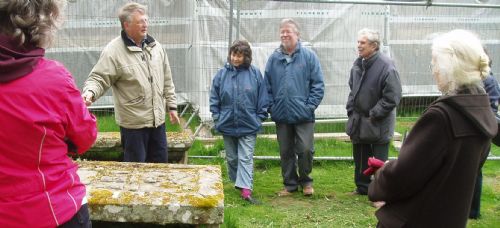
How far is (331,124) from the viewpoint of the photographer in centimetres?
802

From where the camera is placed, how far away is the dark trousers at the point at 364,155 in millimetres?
5738

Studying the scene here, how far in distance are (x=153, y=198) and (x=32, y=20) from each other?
58.8 inches

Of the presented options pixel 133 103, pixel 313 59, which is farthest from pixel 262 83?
pixel 133 103

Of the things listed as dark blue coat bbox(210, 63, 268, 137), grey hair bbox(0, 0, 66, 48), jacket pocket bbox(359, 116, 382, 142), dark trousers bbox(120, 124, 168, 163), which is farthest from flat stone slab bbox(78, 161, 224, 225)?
jacket pocket bbox(359, 116, 382, 142)

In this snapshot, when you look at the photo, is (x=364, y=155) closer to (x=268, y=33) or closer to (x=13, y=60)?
(x=268, y=33)

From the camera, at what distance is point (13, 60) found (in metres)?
2.12

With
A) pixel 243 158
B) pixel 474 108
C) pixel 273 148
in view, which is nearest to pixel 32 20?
pixel 474 108

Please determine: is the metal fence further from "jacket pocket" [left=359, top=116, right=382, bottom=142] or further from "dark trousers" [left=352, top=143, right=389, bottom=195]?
"jacket pocket" [left=359, top=116, right=382, bottom=142]

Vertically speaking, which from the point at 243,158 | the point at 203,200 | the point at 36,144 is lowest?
the point at 243,158

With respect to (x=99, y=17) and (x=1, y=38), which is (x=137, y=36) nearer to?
(x=1, y=38)

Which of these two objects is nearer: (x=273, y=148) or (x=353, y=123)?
(x=353, y=123)

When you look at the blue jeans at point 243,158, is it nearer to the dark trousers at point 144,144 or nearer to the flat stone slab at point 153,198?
the dark trousers at point 144,144

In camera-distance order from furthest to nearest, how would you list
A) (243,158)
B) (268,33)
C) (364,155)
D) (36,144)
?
(268,33) → (364,155) → (243,158) → (36,144)

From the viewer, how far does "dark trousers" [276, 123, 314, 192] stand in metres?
5.87
